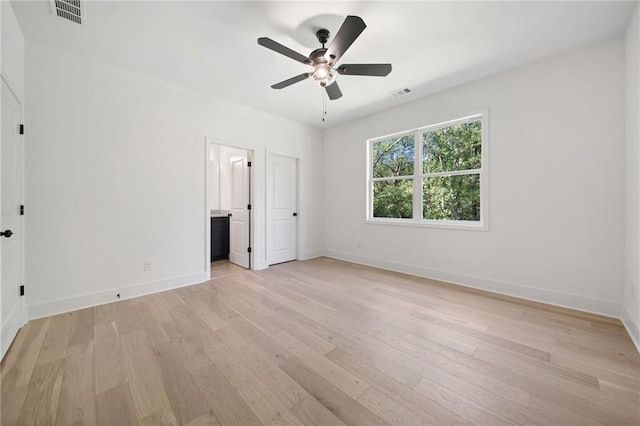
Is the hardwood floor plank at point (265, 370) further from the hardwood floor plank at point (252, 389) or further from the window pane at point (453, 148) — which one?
the window pane at point (453, 148)

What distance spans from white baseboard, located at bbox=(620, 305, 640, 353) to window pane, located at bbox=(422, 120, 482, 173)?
2047 mm

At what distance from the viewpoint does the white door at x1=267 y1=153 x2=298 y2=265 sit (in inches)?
181

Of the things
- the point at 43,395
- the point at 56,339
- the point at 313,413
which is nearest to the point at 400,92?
the point at 313,413

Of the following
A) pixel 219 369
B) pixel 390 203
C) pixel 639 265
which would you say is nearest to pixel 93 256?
pixel 219 369

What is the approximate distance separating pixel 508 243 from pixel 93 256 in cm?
501

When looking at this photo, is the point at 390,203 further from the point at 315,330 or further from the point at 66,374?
the point at 66,374

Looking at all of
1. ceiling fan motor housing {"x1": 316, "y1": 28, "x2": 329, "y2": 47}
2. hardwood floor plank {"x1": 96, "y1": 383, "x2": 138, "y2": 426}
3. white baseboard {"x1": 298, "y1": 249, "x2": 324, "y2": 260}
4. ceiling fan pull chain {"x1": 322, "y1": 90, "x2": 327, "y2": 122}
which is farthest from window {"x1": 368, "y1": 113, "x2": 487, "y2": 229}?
hardwood floor plank {"x1": 96, "y1": 383, "x2": 138, "y2": 426}

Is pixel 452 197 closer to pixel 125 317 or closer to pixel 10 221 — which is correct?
pixel 125 317

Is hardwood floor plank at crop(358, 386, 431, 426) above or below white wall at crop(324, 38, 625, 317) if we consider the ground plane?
below

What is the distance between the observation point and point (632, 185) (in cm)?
219

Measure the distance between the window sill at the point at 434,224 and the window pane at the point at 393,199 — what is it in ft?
0.41

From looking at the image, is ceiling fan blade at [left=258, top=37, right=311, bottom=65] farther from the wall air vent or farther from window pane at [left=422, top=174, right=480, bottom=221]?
window pane at [left=422, top=174, right=480, bottom=221]

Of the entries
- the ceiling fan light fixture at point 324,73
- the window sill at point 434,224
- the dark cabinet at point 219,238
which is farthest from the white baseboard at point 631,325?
the dark cabinet at point 219,238

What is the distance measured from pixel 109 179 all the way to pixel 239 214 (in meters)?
2.07
